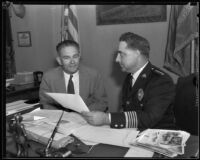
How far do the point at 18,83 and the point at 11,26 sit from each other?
530mm

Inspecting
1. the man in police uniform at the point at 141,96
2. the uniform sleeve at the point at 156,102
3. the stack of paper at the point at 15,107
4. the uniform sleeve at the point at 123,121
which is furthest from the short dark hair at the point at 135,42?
the stack of paper at the point at 15,107

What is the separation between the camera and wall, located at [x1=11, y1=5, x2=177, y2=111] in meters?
1.81

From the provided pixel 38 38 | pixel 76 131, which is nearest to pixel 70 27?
pixel 38 38

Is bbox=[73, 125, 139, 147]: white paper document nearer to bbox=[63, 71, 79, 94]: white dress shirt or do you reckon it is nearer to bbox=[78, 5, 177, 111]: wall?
bbox=[63, 71, 79, 94]: white dress shirt

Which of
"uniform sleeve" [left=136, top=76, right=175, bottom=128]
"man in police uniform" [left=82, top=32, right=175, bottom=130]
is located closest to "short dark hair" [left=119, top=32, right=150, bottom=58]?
"man in police uniform" [left=82, top=32, right=175, bottom=130]

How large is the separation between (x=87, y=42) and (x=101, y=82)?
0.67 meters

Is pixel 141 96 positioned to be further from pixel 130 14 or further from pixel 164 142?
pixel 130 14

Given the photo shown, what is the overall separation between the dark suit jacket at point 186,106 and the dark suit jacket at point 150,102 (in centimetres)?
8

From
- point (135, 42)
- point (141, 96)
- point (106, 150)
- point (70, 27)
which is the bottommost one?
point (106, 150)

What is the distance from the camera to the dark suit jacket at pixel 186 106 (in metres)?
1.08

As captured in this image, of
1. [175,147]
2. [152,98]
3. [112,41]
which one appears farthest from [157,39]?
[175,147]

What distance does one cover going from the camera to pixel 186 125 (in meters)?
1.12

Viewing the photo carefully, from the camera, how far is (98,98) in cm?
139

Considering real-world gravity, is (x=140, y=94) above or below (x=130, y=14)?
below
